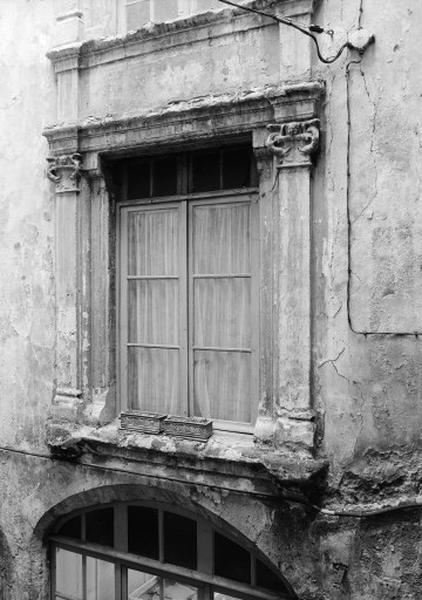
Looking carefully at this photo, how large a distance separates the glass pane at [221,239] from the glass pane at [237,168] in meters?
0.16

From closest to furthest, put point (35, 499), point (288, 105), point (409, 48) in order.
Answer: point (409, 48) → point (288, 105) → point (35, 499)

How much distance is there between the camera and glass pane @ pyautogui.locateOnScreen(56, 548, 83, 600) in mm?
5090

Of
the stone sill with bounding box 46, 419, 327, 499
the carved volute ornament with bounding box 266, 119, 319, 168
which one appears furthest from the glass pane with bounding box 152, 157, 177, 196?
the stone sill with bounding box 46, 419, 327, 499

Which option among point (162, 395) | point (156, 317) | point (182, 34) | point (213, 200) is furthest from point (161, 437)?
point (182, 34)

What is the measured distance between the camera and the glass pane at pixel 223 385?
433 cm

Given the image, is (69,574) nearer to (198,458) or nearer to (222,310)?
(198,458)

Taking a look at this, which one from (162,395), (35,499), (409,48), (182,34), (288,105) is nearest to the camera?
(409,48)

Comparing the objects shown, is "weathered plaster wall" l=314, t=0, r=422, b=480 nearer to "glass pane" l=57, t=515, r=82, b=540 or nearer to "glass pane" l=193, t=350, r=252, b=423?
"glass pane" l=193, t=350, r=252, b=423

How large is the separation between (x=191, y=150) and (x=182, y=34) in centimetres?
82

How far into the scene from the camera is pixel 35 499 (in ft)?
16.4

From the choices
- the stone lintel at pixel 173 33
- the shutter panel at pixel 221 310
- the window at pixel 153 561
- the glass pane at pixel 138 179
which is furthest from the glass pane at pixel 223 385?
the stone lintel at pixel 173 33

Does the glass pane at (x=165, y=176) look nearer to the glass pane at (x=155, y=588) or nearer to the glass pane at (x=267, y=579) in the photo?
the glass pane at (x=267, y=579)

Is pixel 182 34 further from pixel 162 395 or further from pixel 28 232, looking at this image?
pixel 162 395

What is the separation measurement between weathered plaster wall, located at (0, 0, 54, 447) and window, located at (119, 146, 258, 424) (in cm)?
72
